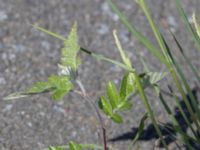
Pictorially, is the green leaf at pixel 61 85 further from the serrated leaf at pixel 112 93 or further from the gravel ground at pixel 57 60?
the gravel ground at pixel 57 60

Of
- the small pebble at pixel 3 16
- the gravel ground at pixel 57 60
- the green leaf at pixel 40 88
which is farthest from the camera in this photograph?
the small pebble at pixel 3 16

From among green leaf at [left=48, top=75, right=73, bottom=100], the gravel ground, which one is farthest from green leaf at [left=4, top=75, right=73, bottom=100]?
the gravel ground

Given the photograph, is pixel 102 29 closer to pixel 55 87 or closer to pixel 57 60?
pixel 57 60

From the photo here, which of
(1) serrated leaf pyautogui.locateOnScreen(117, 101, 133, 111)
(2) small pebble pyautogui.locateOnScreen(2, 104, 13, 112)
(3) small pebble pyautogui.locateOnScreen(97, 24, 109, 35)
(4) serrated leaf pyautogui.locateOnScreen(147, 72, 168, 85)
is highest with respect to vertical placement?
(3) small pebble pyautogui.locateOnScreen(97, 24, 109, 35)

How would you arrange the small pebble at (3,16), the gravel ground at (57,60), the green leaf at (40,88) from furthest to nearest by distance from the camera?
the small pebble at (3,16), the gravel ground at (57,60), the green leaf at (40,88)

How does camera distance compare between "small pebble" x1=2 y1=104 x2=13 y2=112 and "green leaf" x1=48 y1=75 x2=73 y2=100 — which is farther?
"small pebble" x1=2 y1=104 x2=13 y2=112

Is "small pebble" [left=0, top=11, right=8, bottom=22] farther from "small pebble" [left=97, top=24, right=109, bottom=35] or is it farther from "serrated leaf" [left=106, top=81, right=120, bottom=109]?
"serrated leaf" [left=106, top=81, right=120, bottom=109]

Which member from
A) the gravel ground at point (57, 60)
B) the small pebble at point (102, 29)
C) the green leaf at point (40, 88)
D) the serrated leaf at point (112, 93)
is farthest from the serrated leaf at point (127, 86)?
the small pebble at point (102, 29)

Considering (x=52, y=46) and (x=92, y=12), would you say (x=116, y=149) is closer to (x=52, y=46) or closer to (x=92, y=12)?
(x=52, y=46)
